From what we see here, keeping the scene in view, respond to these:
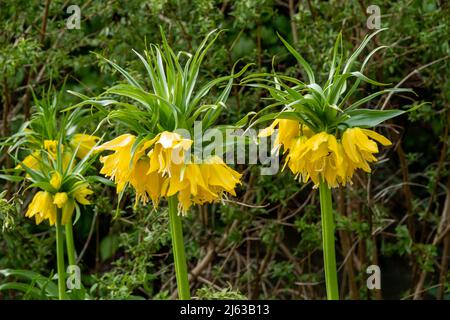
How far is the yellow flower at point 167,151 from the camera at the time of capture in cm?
139

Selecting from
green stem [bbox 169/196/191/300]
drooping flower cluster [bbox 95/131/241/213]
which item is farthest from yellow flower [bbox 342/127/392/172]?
green stem [bbox 169/196/191/300]

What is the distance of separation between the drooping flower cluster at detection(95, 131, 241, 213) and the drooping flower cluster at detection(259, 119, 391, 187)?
0.12m

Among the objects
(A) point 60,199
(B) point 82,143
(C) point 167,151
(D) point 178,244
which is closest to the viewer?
(C) point 167,151

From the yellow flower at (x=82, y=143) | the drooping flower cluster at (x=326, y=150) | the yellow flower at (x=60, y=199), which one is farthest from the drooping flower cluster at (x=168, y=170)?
the yellow flower at (x=82, y=143)

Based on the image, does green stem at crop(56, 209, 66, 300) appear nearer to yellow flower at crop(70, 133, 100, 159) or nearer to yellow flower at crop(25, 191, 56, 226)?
yellow flower at crop(25, 191, 56, 226)

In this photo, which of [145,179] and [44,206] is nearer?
[145,179]

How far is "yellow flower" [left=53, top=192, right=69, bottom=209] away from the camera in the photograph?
1887mm

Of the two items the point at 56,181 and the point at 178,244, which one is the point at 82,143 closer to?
the point at 56,181

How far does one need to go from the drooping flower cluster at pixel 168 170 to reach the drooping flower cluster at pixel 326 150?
4.7 inches

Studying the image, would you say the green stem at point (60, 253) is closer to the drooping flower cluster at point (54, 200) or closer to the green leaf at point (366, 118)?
the drooping flower cluster at point (54, 200)

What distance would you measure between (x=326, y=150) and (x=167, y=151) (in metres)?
0.28

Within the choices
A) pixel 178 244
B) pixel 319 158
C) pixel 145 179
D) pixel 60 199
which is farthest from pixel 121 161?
pixel 60 199

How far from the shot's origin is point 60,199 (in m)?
1.89
